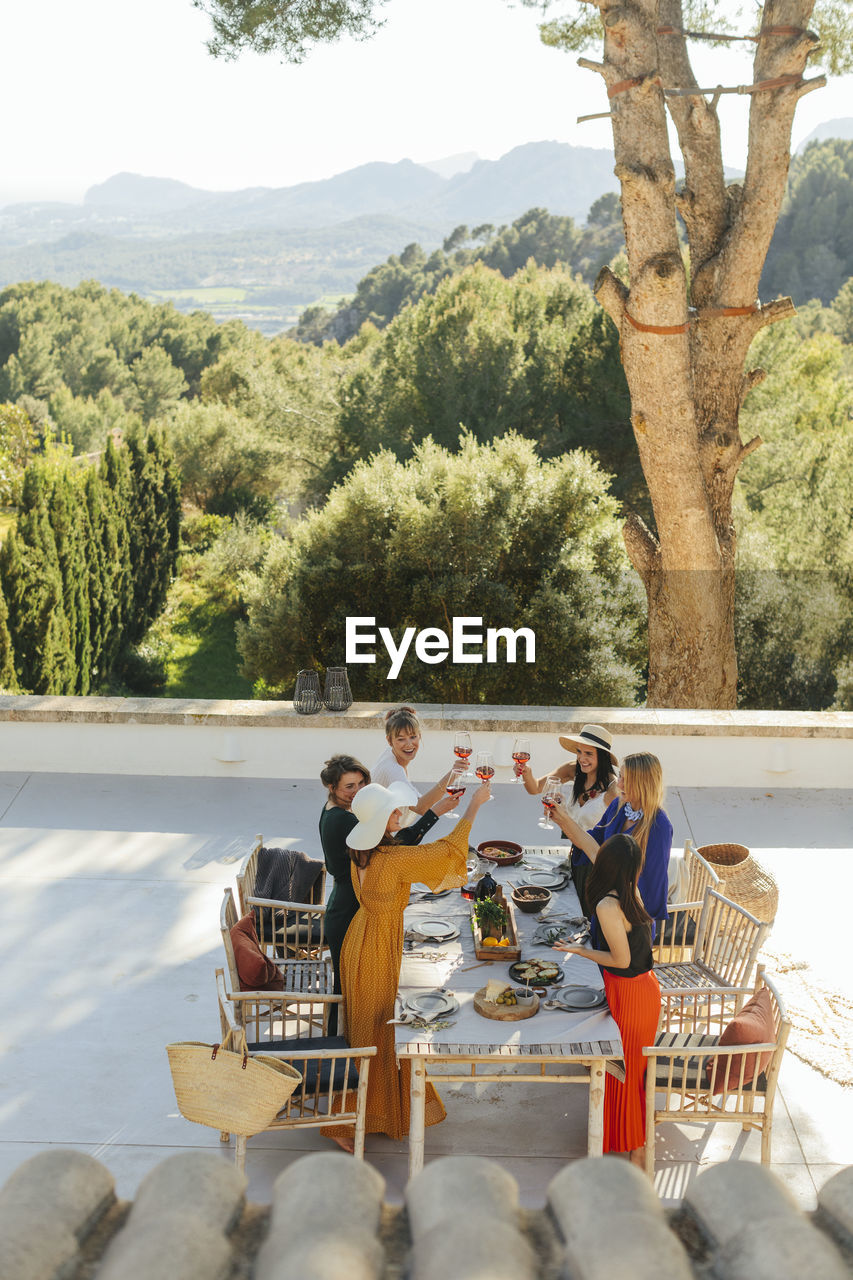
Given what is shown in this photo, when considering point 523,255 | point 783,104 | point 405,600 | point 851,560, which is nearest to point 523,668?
point 405,600

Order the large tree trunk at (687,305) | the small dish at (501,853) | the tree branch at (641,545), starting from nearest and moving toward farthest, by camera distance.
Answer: the small dish at (501,853) < the large tree trunk at (687,305) < the tree branch at (641,545)

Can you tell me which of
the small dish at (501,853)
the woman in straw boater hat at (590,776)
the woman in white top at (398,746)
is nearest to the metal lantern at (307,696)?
the woman in white top at (398,746)

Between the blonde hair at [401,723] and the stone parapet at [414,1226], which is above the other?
the stone parapet at [414,1226]

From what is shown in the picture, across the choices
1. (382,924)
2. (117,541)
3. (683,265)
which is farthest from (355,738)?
(117,541)

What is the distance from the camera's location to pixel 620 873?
3096 mm

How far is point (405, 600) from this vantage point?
14.2m

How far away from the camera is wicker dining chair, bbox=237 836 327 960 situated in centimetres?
402

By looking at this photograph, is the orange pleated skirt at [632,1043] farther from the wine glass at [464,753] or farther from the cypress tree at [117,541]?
the cypress tree at [117,541]

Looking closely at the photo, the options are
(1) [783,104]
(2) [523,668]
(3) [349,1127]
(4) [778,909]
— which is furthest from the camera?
(2) [523,668]

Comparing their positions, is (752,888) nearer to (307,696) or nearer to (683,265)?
(307,696)

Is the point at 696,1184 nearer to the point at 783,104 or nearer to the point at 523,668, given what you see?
the point at 783,104

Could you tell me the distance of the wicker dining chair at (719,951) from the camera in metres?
3.57

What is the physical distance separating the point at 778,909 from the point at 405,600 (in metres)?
9.58

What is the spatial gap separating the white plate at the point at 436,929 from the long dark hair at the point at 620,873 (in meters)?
0.72
